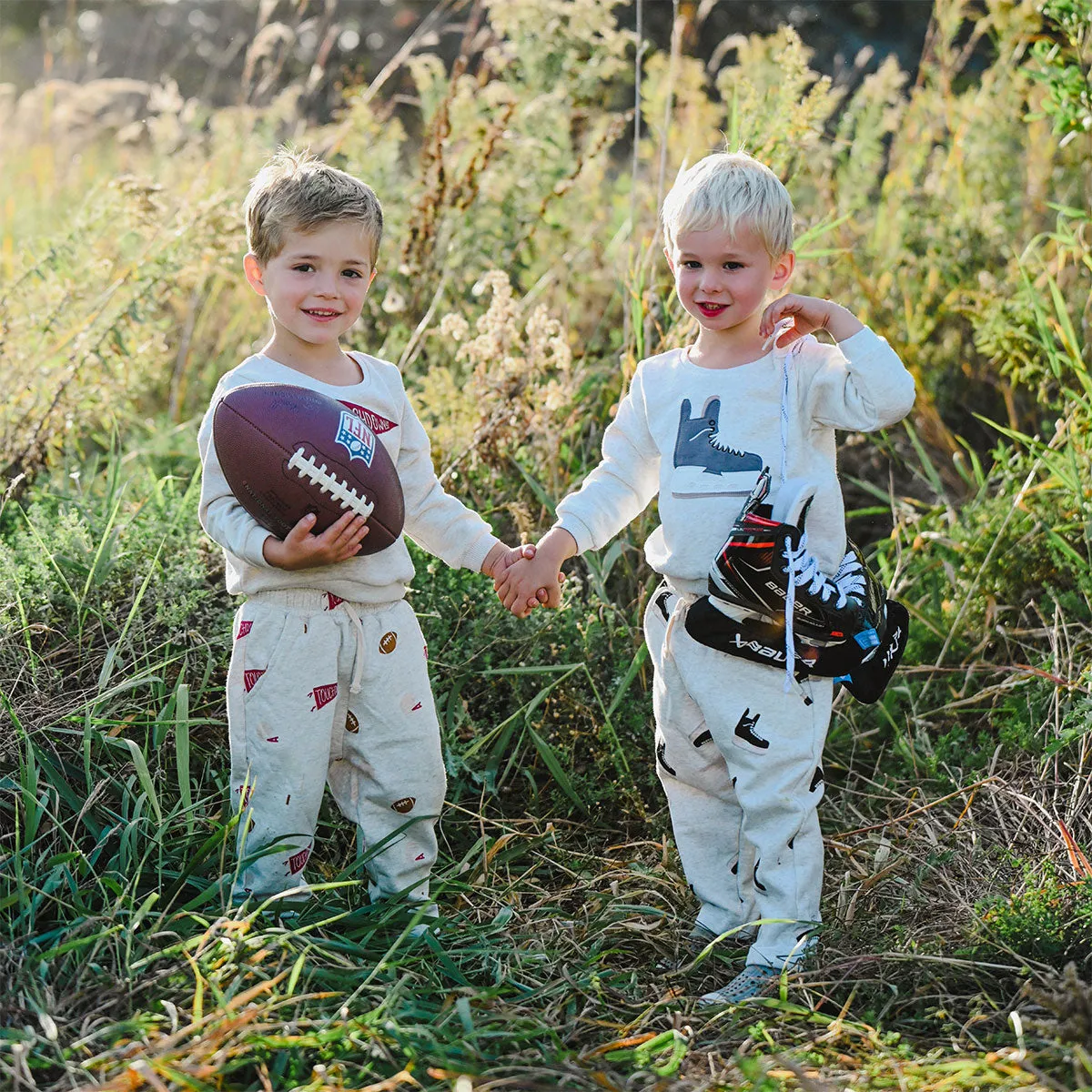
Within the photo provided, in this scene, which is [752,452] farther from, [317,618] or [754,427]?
[317,618]

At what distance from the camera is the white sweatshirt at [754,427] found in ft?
8.94

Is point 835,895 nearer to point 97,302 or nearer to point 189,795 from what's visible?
point 189,795

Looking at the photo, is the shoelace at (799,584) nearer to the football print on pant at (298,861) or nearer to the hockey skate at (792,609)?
the hockey skate at (792,609)

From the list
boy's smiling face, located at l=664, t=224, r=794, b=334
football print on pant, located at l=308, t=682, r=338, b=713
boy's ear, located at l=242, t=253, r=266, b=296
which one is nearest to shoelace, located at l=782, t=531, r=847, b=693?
boy's smiling face, located at l=664, t=224, r=794, b=334

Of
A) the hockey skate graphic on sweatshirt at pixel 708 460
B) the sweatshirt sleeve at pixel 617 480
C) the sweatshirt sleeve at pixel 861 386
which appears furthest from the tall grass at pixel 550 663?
the sweatshirt sleeve at pixel 861 386

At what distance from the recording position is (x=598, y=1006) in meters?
2.70

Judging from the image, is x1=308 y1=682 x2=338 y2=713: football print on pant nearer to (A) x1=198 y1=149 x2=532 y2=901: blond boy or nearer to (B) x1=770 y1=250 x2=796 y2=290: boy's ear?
(A) x1=198 y1=149 x2=532 y2=901: blond boy

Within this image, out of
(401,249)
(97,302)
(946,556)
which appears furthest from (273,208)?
(946,556)

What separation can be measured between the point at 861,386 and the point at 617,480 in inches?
24.7

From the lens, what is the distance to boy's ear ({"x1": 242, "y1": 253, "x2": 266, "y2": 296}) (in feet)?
9.34

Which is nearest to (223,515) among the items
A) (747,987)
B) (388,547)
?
(388,547)

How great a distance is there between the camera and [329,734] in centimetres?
286

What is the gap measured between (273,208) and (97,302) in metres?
1.65

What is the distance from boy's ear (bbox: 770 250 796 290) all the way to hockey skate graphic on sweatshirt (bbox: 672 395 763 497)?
0.30 metres
